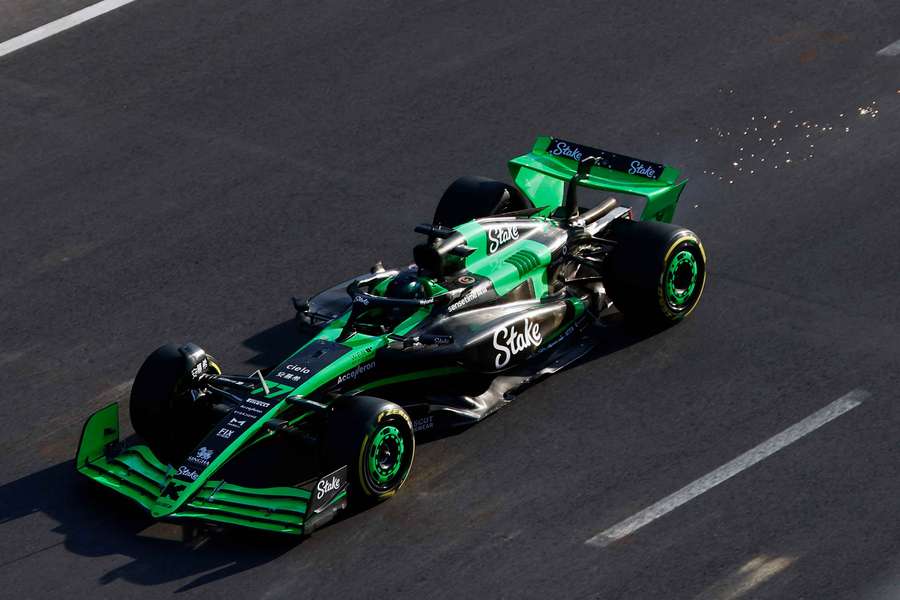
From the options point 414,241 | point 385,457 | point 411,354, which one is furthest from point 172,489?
point 414,241

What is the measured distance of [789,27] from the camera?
21.5m

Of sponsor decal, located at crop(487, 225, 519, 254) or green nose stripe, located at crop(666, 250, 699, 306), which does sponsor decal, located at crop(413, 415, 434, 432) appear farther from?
green nose stripe, located at crop(666, 250, 699, 306)

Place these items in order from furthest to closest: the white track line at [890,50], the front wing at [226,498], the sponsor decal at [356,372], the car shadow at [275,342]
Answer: the white track line at [890,50] → the car shadow at [275,342] → the sponsor decal at [356,372] → the front wing at [226,498]

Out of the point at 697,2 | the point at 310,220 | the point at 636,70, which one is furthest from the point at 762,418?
the point at 697,2

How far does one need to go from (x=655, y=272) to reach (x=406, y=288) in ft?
7.60

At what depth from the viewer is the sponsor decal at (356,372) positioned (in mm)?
13812

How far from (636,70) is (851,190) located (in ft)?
12.0

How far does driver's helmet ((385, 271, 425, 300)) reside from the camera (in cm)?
1453

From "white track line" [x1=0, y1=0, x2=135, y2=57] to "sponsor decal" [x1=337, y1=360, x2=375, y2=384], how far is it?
10.6m

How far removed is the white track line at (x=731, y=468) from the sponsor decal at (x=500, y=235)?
3.05 meters

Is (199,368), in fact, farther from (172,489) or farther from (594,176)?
A: (594,176)

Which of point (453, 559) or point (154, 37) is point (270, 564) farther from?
point (154, 37)

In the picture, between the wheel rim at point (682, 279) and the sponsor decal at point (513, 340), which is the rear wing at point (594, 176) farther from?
the sponsor decal at point (513, 340)

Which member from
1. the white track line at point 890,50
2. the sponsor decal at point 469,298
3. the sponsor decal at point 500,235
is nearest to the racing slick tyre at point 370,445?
the sponsor decal at point 469,298
